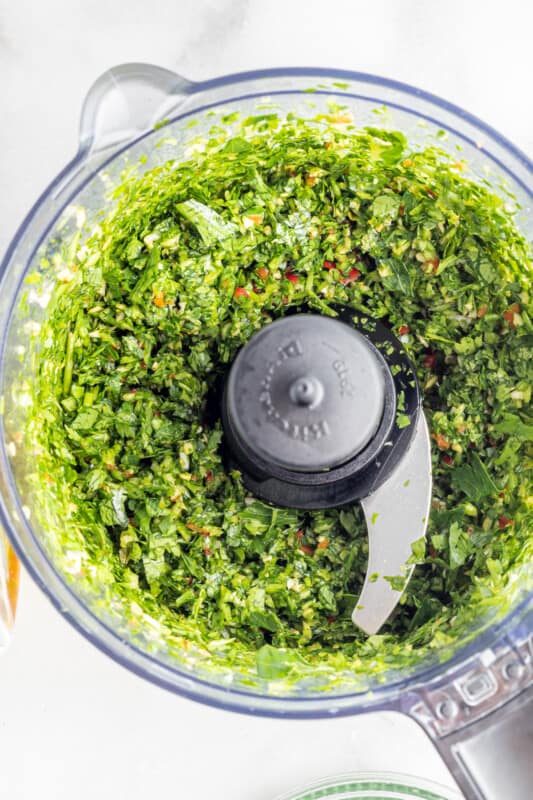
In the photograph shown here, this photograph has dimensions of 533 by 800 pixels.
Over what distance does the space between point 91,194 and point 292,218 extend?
27 cm

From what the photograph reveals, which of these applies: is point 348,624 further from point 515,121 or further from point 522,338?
point 515,121

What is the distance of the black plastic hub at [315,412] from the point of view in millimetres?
1031

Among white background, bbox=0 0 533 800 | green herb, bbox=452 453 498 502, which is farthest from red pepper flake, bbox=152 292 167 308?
green herb, bbox=452 453 498 502

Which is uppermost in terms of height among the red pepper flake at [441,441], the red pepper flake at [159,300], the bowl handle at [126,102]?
the bowl handle at [126,102]

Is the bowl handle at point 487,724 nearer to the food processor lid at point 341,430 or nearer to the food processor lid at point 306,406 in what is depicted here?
the food processor lid at point 341,430

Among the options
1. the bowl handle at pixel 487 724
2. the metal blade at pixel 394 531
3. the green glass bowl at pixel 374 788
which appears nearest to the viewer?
the bowl handle at pixel 487 724

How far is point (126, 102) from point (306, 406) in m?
0.42

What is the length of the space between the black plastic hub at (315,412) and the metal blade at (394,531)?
2 centimetres

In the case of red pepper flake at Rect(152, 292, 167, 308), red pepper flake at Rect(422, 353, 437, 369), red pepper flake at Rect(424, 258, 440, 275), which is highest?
red pepper flake at Rect(152, 292, 167, 308)

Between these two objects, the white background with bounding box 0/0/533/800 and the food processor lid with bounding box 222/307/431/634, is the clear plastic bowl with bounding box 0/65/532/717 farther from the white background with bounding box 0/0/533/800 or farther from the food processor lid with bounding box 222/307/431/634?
the white background with bounding box 0/0/533/800

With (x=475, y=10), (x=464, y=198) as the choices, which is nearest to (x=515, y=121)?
(x=475, y=10)

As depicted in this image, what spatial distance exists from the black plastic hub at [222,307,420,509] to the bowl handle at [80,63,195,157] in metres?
0.29

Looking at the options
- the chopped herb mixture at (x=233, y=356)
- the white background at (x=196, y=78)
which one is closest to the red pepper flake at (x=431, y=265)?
the chopped herb mixture at (x=233, y=356)

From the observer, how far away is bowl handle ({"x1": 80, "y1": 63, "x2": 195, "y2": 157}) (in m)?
1.03
